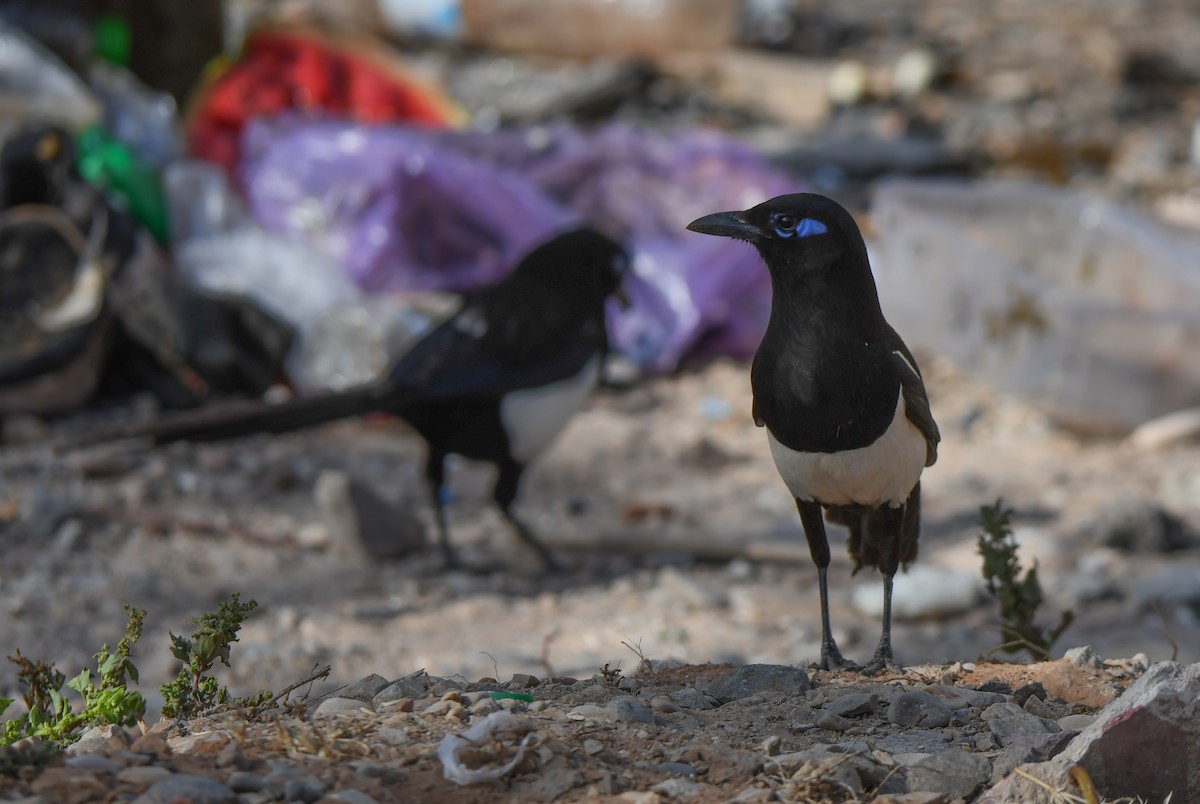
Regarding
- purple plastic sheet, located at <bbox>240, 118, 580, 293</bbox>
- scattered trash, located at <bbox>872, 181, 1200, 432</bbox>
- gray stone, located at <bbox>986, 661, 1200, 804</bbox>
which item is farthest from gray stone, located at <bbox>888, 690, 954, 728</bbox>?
purple plastic sheet, located at <bbox>240, 118, 580, 293</bbox>

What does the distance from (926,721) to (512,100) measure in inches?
298

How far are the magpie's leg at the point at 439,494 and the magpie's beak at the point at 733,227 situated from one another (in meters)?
2.28

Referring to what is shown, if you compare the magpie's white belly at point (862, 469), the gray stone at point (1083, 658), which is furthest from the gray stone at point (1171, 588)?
the magpie's white belly at point (862, 469)

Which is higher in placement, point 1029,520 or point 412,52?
point 412,52

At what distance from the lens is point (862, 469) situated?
2.44 meters

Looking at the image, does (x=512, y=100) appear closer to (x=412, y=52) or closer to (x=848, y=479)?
(x=412, y=52)

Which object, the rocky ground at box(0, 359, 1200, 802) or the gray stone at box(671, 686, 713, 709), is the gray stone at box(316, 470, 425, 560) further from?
the gray stone at box(671, 686, 713, 709)

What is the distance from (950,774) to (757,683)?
19.4 inches

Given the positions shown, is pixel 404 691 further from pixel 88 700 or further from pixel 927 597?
pixel 927 597

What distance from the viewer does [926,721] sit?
2.22 m

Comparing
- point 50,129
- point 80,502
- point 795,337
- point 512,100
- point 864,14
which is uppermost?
point 864,14

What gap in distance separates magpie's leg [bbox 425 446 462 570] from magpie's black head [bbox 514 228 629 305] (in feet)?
2.11

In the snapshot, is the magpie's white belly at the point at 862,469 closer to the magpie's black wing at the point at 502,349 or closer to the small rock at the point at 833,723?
the small rock at the point at 833,723

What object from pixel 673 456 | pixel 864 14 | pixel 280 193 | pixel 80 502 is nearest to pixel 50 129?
pixel 280 193
